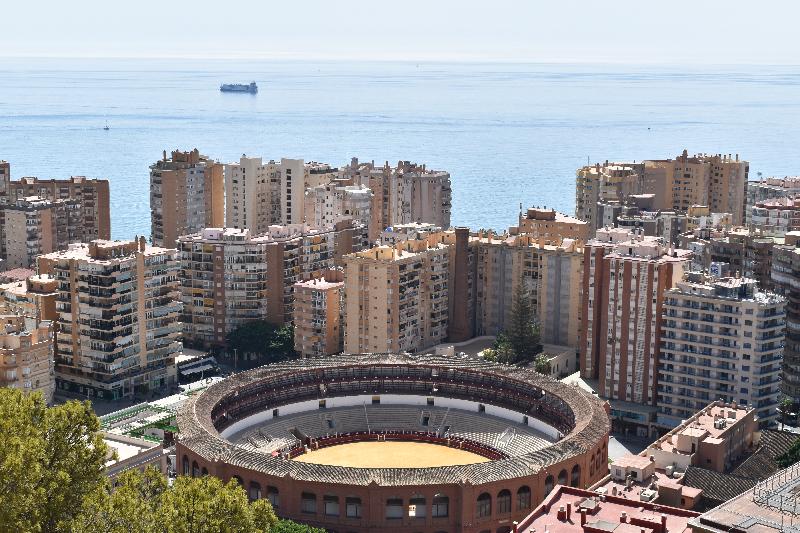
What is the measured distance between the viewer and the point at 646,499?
132ft

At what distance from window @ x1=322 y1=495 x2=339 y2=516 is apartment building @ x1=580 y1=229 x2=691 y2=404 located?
76.4ft

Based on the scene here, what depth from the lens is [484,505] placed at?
43.4 meters

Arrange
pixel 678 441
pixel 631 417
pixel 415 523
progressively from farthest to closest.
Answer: pixel 631 417 → pixel 678 441 → pixel 415 523

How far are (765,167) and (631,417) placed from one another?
4717 inches

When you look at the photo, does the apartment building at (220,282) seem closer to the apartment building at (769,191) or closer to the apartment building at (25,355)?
the apartment building at (25,355)

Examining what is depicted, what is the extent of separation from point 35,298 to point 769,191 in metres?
62.8

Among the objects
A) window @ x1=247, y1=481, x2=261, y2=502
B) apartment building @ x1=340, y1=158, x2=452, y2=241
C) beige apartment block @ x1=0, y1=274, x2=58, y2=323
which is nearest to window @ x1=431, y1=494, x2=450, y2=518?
window @ x1=247, y1=481, x2=261, y2=502

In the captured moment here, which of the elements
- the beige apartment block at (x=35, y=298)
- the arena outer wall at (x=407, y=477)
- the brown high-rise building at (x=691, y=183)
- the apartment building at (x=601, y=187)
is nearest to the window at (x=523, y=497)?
the arena outer wall at (x=407, y=477)

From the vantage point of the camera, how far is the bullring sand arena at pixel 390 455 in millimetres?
53875

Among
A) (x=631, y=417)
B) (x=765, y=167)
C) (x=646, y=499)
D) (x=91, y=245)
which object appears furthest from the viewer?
(x=765, y=167)

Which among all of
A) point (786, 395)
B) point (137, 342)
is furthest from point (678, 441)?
point (137, 342)

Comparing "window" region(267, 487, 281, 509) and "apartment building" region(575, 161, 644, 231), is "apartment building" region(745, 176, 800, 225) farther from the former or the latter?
"window" region(267, 487, 281, 509)

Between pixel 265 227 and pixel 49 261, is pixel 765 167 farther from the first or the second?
pixel 49 261

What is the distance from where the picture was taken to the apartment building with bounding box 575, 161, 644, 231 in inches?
3863
